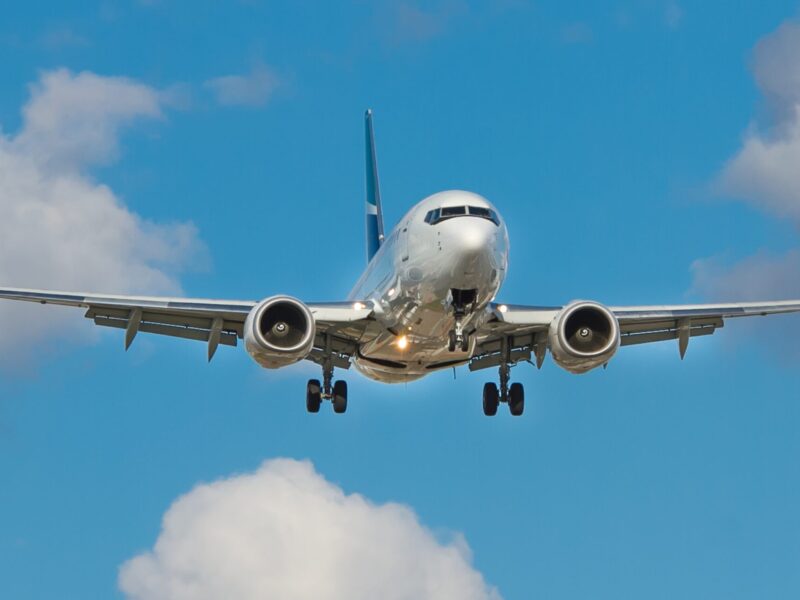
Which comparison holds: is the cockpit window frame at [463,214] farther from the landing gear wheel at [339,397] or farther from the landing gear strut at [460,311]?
the landing gear wheel at [339,397]

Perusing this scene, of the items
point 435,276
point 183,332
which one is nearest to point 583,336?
point 435,276

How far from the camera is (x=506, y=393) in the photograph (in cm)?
3688

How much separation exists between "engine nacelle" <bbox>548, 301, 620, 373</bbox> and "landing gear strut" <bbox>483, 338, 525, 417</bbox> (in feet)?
11.2

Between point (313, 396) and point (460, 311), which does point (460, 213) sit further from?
point (313, 396)

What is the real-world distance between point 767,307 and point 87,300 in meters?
16.9

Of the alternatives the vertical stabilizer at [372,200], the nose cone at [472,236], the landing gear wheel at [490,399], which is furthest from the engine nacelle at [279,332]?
the vertical stabilizer at [372,200]

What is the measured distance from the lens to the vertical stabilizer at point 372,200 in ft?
165

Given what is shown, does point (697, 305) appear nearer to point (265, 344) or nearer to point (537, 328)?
point (537, 328)

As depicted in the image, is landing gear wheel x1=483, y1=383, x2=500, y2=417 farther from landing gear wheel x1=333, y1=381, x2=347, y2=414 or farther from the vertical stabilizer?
the vertical stabilizer

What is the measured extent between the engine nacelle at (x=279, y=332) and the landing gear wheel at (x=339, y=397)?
14.4 ft

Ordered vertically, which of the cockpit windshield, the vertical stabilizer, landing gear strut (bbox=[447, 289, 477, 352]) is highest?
the vertical stabilizer

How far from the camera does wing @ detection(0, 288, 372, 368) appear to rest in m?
33.2

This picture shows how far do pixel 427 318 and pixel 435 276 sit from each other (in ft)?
6.15

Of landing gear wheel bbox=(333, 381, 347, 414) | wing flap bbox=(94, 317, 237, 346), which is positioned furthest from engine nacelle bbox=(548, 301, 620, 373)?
wing flap bbox=(94, 317, 237, 346)
